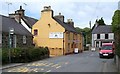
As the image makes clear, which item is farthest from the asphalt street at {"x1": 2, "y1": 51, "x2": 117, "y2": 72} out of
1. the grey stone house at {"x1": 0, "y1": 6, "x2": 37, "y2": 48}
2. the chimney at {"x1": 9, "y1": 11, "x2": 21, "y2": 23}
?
the chimney at {"x1": 9, "y1": 11, "x2": 21, "y2": 23}

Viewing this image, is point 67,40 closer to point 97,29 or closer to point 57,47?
point 57,47

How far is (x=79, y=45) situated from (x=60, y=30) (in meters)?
14.5

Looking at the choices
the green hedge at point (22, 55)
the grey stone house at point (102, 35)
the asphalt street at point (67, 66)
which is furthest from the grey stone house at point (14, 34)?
the grey stone house at point (102, 35)

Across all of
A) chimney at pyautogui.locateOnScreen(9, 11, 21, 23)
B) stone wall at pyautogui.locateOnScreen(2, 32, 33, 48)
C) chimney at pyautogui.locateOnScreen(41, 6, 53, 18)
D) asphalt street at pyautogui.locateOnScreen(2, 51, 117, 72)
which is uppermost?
chimney at pyautogui.locateOnScreen(41, 6, 53, 18)

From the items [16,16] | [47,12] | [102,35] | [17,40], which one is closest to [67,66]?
[17,40]

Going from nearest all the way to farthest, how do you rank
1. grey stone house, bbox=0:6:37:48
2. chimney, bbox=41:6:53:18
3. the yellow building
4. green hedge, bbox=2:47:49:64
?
green hedge, bbox=2:47:49:64
grey stone house, bbox=0:6:37:48
the yellow building
chimney, bbox=41:6:53:18

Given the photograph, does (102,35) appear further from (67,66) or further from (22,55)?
(67,66)

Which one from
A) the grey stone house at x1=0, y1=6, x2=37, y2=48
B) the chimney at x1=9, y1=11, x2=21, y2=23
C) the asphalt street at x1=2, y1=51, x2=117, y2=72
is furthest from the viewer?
the chimney at x1=9, y1=11, x2=21, y2=23

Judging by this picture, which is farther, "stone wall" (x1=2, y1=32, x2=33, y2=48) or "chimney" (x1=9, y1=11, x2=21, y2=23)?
"chimney" (x1=9, y1=11, x2=21, y2=23)

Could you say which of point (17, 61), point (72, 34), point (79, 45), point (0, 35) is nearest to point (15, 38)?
point (0, 35)

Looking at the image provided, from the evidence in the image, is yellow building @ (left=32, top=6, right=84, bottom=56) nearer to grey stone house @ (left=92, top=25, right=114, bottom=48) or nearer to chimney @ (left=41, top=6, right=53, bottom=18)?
chimney @ (left=41, top=6, right=53, bottom=18)

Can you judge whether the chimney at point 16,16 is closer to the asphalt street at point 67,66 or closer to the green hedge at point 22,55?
the green hedge at point 22,55

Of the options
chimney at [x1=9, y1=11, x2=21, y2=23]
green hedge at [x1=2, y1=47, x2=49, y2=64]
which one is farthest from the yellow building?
green hedge at [x1=2, y1=47, x2=49, y2=64]

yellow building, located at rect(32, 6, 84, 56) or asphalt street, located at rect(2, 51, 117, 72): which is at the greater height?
yellow building, located at rect(32, 6, 84, 56)
